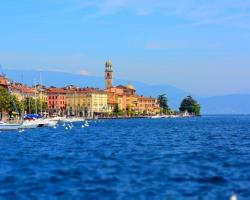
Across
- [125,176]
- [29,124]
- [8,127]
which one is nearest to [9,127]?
[8,127]

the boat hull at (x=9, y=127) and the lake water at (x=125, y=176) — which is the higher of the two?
the boat hull at (x=9, y=127)

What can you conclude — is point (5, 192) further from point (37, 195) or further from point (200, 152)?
point (200, 152)

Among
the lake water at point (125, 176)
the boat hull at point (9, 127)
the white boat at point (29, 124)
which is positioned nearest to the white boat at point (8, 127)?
the boat hull at point (9, 127)

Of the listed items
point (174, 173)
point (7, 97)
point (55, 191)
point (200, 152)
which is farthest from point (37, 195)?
point (7, 97)

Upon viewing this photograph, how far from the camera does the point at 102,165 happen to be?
35438mm

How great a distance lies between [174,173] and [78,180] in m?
5.17

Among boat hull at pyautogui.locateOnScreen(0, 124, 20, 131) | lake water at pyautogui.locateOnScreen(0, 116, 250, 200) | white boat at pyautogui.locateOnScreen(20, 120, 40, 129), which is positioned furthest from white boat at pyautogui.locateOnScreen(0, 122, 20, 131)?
lake water at pyautogui.locateOnScreen(0, 116, 250, 200)

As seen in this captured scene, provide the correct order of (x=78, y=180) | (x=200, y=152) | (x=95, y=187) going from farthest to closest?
(x=200, y=152) → (x=78, y=180) → (x=95, y=187)

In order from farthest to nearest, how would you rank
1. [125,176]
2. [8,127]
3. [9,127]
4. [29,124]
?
[29,124]
[9,127]
[8,127]
[125,176]

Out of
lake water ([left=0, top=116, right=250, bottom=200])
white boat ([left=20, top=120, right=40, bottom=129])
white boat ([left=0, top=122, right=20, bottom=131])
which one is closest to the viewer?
lake water ([left=0, top=116, right=250, bottom=200])

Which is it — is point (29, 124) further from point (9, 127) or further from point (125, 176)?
point (125, 176)

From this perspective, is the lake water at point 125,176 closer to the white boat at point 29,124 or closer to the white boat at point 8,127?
the white boat at point 8,127

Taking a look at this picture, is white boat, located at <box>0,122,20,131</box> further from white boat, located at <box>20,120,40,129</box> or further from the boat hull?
white boat, located at <box>20,120,40,129</box>

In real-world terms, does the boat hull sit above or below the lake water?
above
